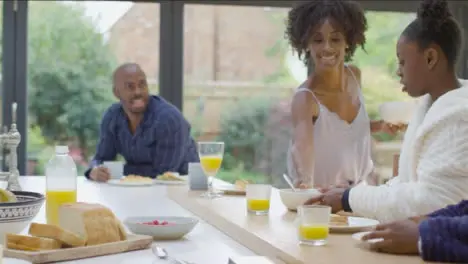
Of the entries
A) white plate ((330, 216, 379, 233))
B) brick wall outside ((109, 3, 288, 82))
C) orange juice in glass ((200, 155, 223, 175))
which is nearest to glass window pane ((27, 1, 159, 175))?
brick wall outside ((109, 3, 288, 82))

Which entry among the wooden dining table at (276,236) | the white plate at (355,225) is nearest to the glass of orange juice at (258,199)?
the wooden dining table at (276,236)

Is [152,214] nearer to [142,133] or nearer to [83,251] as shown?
[83,251]

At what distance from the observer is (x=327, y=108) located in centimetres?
313

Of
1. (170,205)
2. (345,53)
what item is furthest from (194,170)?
(345,53)

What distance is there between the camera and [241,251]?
180 cm

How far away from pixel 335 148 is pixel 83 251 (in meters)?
1.69

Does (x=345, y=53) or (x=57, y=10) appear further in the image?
(x=57, y=10)

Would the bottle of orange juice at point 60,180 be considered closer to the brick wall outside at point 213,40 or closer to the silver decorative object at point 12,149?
the silver decorative object at point 12,149

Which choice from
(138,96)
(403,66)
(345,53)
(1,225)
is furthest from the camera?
(138,96)

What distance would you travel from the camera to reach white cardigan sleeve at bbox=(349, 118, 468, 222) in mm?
1741

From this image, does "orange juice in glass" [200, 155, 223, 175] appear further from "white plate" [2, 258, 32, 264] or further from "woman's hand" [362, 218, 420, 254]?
"white plate" [2, 258, 32, 264]

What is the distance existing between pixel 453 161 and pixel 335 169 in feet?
4.56

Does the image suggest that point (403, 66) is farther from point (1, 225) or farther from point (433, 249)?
point (1, 225)

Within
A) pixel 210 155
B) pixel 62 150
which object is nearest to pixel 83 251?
pixel 62 150
